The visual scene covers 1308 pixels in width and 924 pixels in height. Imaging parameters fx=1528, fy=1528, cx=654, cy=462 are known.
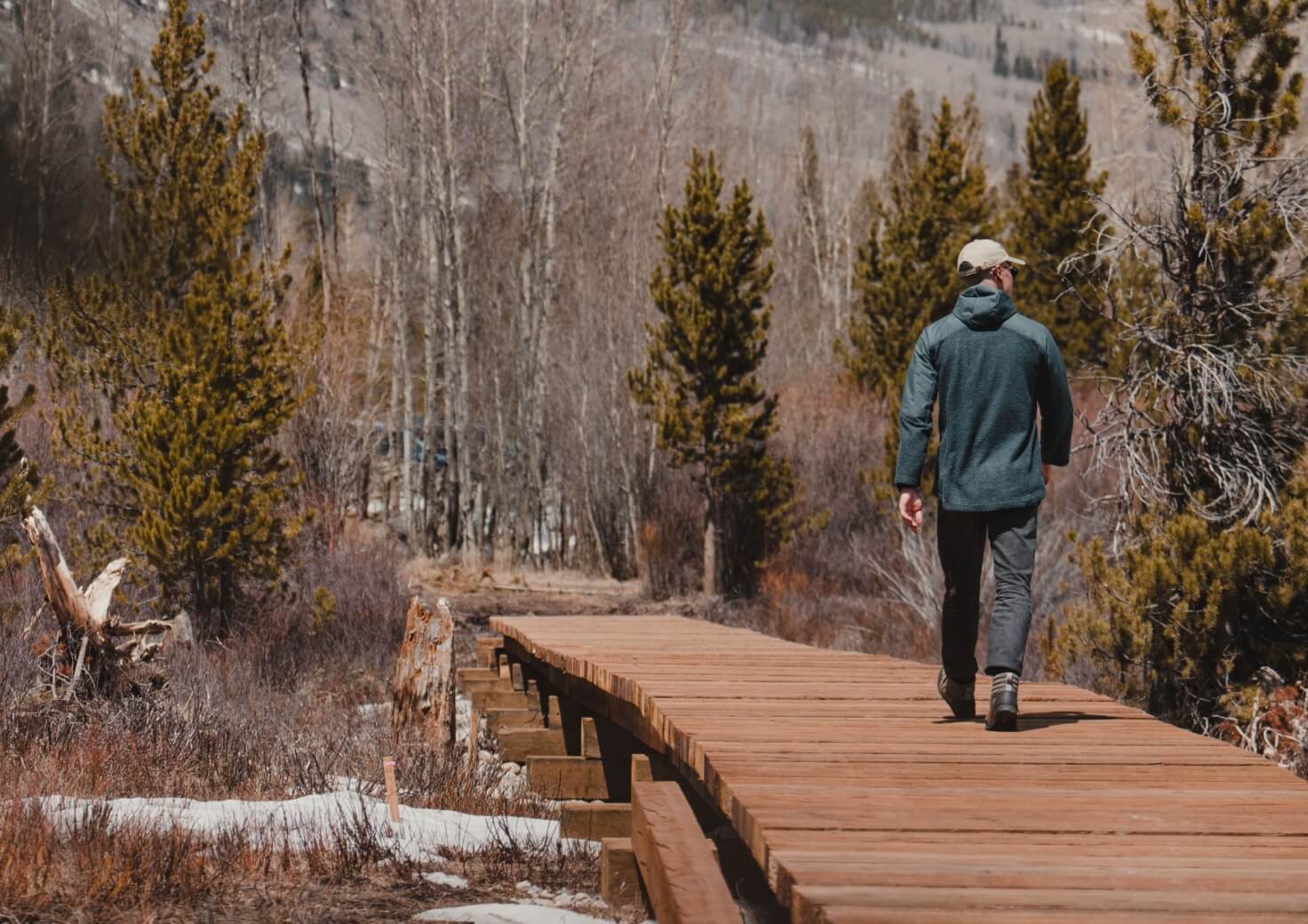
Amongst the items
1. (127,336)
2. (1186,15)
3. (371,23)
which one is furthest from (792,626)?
(371,23)

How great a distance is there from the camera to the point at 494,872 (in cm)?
588

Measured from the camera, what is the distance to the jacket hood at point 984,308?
19.0 ft

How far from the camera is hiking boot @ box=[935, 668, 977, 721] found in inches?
238

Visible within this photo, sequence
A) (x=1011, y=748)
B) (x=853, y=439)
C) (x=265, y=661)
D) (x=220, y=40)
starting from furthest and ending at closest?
(x=220, y=40) → (x=853, y=439) → (x=265, y=661) → (x=1011, y=748)

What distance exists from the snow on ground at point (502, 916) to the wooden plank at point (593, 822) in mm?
1053

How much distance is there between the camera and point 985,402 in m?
5.78

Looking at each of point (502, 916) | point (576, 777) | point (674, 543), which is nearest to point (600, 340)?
point (674, 543)

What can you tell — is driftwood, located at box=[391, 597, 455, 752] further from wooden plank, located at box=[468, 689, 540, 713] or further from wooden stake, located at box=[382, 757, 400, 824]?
wooden stake, located at box=[382, 757, 400, 824]

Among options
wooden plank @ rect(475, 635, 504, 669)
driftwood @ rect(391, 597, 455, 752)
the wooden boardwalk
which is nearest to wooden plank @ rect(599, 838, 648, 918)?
the wooden boardwalk

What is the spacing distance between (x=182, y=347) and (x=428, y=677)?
179 inches

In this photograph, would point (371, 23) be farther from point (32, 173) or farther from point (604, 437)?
point (32, 173)

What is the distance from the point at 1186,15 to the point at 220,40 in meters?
20.5

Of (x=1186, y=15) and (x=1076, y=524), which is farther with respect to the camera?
(x=1076, y=524)

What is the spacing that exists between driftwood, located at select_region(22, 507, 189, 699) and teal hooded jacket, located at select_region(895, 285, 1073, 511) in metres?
5.17
